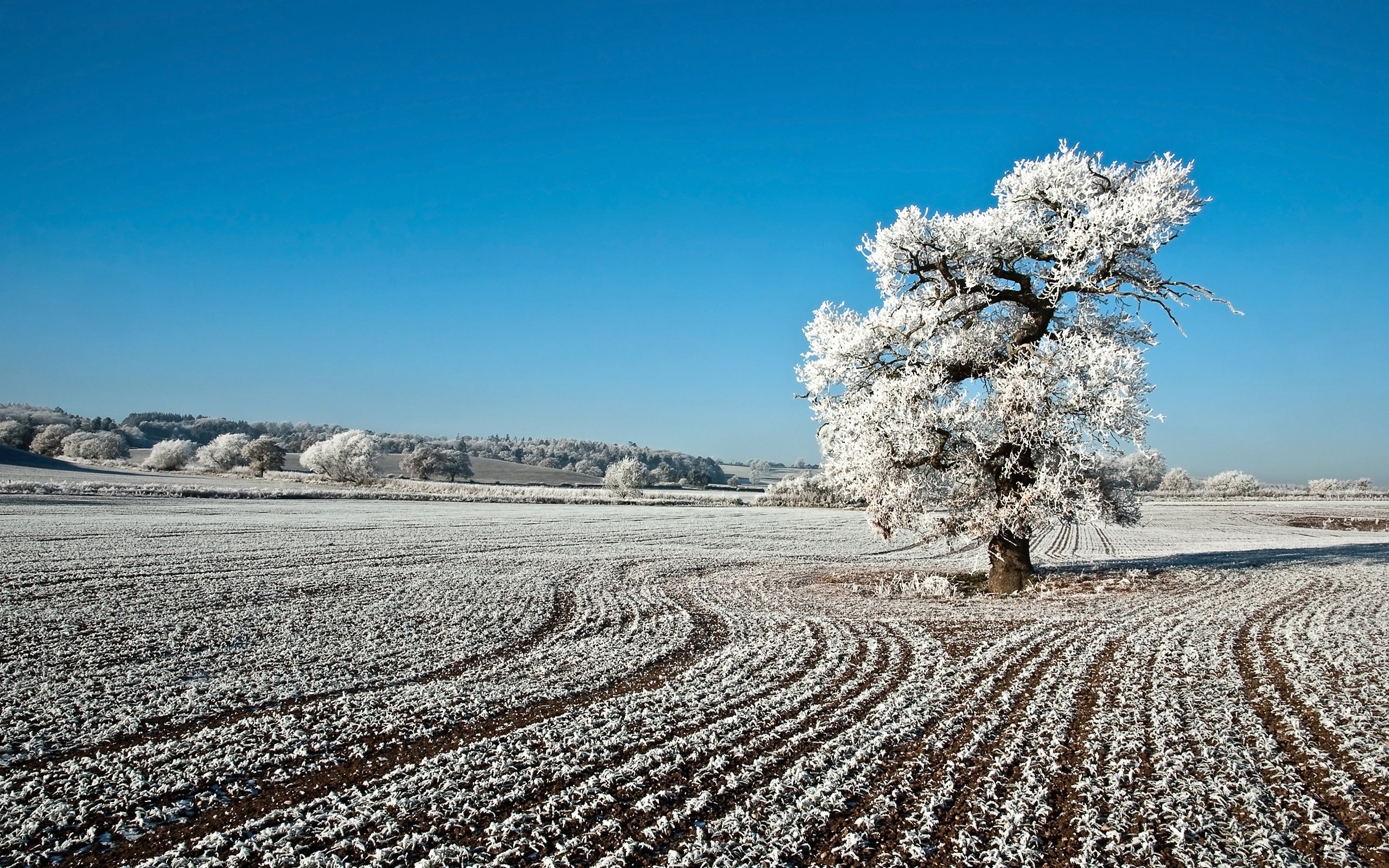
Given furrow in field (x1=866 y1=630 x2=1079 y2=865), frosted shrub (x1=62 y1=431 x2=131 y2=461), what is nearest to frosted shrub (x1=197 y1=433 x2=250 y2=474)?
frosted shrub (x1=62 y1=431 x2=131 y2=461)

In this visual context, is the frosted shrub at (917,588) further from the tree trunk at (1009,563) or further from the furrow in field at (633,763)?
the furrow in field at (633,763)

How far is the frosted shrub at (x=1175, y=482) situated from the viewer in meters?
109

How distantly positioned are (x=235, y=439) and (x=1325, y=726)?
122 meters

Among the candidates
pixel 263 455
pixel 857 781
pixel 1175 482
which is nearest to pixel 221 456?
pixel 263 455

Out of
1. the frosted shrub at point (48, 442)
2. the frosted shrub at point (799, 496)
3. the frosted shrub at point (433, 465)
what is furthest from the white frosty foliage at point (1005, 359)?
the frosted shrub at point (48, 442)

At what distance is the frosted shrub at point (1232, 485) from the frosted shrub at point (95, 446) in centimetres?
15747

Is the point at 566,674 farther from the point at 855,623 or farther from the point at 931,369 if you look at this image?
the point at 931,369

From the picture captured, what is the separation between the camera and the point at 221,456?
330ft

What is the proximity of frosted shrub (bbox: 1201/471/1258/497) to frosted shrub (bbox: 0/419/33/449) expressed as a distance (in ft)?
563

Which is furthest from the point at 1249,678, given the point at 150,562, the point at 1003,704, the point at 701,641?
the point at 150,562

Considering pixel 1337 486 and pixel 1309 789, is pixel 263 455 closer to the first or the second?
pixel 1309 789

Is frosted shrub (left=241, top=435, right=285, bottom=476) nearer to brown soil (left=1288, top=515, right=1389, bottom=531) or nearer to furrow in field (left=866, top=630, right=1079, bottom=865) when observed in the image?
furrow in field (left=866, top=630, right=1079, bottom=865)

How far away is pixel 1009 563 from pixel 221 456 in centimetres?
11132

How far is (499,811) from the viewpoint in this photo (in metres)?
5.14
